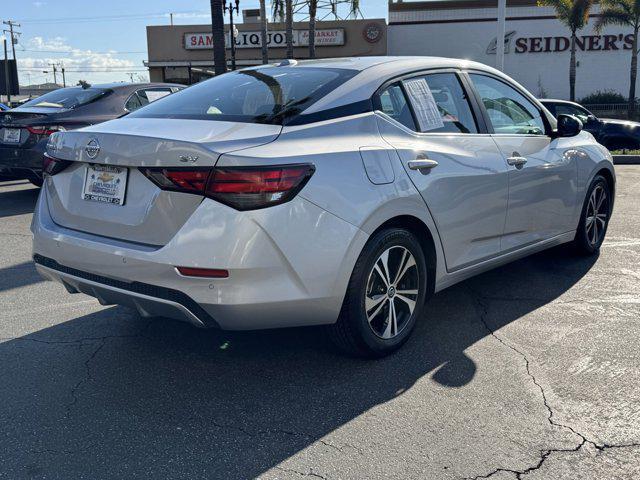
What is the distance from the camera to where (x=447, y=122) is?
168 inches

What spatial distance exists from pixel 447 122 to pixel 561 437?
2.07m

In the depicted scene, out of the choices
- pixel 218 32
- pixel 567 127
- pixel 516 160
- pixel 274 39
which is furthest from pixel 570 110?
pixel 274 39

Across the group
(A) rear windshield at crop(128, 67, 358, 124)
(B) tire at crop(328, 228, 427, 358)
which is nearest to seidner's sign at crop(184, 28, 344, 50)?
(A) rear windshield at crop(128, 67, 358, 124)

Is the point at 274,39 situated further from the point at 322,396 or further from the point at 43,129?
the point at 322,396

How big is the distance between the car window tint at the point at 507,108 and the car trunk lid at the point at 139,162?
195cm

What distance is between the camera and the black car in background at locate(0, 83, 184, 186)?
337 inches

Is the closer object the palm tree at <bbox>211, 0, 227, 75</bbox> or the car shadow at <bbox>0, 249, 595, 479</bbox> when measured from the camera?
the car shadow at <bbox>0, 249, 595, 479</bbox>

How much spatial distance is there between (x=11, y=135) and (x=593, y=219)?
7.02 metres

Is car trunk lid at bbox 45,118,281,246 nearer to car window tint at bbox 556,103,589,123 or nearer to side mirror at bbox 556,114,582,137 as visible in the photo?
side mirror at bbox 556,114,582,137

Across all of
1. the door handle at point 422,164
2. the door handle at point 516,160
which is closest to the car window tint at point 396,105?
the door handle at point 422,164

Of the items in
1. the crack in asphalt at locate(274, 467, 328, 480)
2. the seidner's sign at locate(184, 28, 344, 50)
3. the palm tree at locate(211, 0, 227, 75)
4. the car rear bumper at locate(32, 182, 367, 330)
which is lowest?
the crack in asphalt at locate(274, 467, 328, 480)

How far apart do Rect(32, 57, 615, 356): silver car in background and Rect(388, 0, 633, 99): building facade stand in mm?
29852

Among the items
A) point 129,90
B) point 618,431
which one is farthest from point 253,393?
point 129,90

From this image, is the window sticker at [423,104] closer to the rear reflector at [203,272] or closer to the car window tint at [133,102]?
the rear reflector at [203,272]
